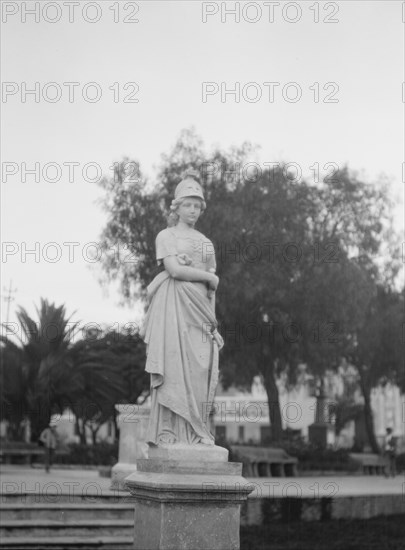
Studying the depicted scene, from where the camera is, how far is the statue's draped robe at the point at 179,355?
715cm

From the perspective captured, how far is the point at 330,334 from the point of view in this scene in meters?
26.5

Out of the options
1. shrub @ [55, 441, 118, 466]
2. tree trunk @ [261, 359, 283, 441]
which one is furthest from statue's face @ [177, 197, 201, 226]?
tree trunk @ [261, 359, 283, 441]

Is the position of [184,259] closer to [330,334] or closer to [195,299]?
[195,299]

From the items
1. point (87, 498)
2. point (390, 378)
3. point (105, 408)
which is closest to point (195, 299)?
point (87, 498)

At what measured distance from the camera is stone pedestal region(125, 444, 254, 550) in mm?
6625

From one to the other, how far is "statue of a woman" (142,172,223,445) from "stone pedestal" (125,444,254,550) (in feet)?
0.67

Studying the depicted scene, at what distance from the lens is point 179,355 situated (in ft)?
23.7

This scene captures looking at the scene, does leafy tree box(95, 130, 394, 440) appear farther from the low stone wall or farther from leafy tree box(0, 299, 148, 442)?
the low stone wall

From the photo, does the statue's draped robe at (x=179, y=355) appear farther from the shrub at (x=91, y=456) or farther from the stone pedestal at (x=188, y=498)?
the shrub at (x=91, y=456)

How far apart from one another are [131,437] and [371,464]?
548 inches

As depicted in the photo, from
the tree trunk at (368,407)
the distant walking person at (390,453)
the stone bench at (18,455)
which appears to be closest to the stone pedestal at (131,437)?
the distant walking person at (390,453)

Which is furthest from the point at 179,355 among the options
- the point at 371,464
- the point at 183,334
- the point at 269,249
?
the point at 371,464

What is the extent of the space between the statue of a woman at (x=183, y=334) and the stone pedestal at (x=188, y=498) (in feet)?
0.67

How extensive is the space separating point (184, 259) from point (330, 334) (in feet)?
64.1
